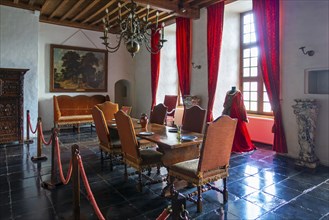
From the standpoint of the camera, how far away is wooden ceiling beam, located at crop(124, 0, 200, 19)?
18.5ft

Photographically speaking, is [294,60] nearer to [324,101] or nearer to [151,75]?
[324,101]

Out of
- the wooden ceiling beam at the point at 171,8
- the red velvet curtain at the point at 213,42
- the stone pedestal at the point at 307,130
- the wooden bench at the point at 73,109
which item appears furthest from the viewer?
the wooden bench at the point at 73,109

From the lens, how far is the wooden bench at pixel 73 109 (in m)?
7.32

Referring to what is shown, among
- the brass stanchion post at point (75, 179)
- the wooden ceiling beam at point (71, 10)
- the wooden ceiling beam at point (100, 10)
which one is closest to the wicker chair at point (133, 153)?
the brass stanchion post at point (75, 179)

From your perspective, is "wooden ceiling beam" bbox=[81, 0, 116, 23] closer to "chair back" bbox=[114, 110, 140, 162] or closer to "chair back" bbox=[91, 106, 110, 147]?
"chair back" bbox=[91, 106, 110, 147]

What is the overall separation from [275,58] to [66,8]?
5.76 m

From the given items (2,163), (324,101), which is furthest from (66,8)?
(324,101)

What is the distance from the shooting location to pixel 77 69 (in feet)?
27.2

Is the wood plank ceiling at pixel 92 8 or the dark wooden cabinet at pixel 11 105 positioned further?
the wood plank ceiling at pixel 92 8

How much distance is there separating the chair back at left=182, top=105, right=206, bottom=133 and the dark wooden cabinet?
173 inches

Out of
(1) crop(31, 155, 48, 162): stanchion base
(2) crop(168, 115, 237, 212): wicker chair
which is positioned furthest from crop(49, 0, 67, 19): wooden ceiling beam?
(2) crop(168, 115, 237, 212): wicker chair

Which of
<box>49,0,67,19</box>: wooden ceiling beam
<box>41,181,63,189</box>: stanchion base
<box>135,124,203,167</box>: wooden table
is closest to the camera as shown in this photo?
<box>135,124,203,167</box>: wooden table

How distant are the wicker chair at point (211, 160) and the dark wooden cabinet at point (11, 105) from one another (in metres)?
4.90

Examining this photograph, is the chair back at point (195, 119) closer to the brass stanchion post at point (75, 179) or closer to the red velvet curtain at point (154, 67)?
the brass stanchion post at point (75, 179)
